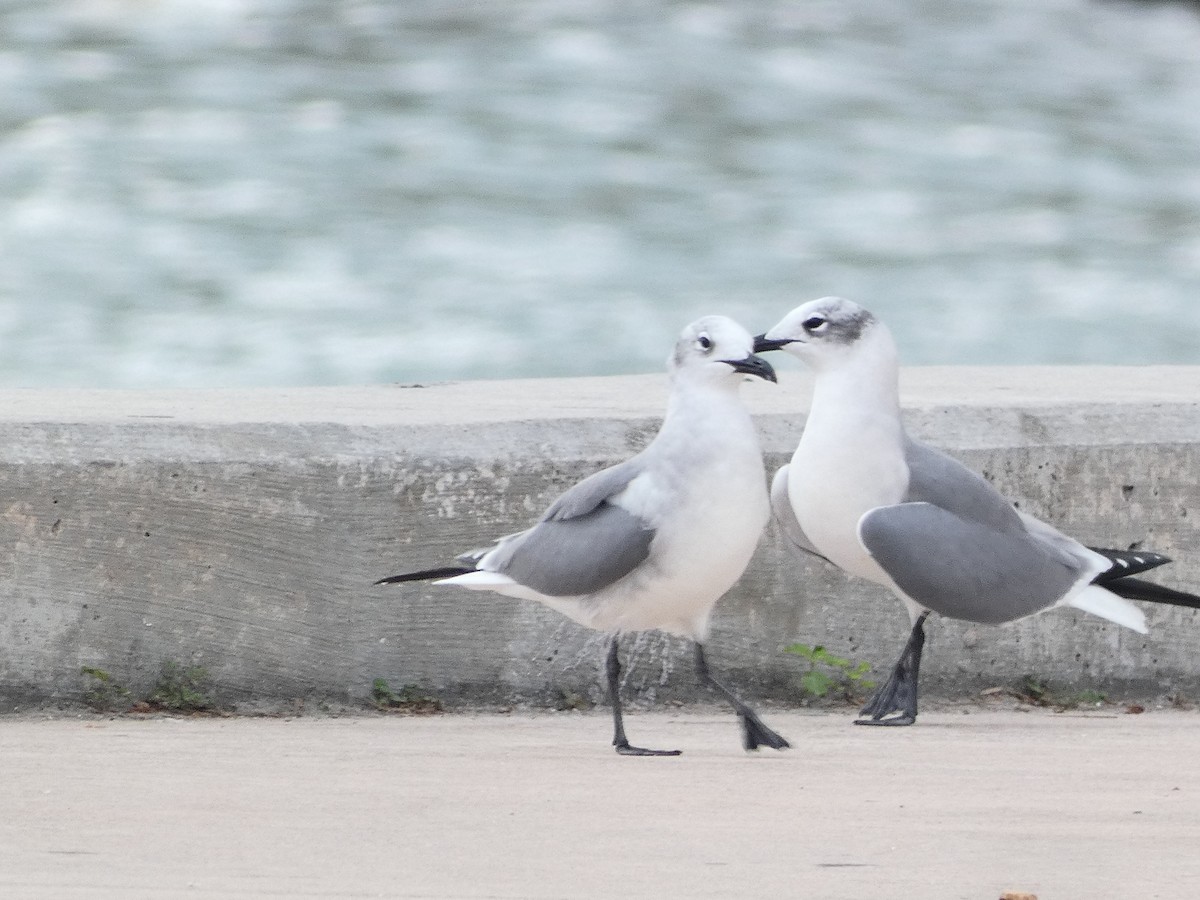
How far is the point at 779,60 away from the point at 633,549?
778 inches

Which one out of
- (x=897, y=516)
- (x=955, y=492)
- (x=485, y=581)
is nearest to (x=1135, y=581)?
(x=955, y=492)

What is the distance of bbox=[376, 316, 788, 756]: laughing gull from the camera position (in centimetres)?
353

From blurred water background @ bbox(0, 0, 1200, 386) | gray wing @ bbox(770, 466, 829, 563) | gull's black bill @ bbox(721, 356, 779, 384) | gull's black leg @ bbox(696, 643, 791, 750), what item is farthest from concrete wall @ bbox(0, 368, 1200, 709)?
blurred water background @ bbox(0, 0, 1200, 386)

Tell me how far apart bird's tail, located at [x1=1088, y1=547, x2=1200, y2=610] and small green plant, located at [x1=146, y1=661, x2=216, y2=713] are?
1.94 meters

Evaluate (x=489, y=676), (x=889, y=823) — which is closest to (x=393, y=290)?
(x=489, y=676)

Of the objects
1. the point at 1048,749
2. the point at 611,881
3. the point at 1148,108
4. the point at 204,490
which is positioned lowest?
the point at 1048,749

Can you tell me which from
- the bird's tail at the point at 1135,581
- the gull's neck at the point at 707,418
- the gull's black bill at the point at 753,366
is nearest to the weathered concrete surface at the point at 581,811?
the bird's tail at the point at 1135,581

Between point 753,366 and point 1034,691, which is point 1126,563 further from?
point 753,366

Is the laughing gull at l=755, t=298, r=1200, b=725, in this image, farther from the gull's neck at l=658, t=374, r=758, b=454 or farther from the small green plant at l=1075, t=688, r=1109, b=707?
the small green plant at l=1075, t=688, r=1109, b=707

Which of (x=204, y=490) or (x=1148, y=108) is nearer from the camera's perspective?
(x=204, y=490)

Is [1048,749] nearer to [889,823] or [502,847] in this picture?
[889,823]

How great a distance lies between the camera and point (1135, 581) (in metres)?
4.16

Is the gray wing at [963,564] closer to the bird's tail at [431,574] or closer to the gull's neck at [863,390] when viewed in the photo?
the gull's neck at [863,390]

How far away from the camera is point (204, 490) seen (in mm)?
4082
